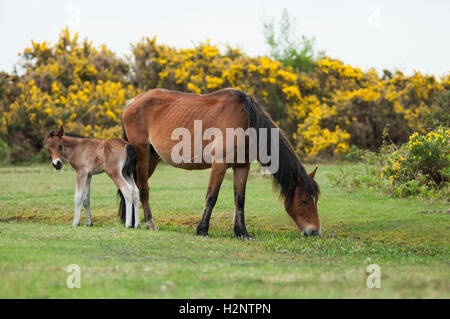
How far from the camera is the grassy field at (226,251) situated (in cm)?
493

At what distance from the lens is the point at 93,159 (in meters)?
10.3

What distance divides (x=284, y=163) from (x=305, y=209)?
2.81ft

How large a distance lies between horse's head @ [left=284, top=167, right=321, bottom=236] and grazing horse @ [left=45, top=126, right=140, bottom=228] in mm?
2852

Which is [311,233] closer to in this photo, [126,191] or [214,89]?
[126,191]

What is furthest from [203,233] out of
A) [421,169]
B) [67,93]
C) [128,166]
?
[67,93]

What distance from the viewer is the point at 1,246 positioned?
6.98 m

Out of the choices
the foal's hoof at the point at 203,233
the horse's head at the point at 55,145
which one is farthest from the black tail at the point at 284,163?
the horse's head at the point at 55,145

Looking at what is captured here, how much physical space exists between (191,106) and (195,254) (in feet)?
12.8

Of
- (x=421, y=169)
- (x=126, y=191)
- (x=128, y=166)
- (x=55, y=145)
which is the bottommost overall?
(x=126, y=191)

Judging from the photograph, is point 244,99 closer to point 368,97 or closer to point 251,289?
point 251,289

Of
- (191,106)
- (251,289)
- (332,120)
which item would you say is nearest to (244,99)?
(191,106)

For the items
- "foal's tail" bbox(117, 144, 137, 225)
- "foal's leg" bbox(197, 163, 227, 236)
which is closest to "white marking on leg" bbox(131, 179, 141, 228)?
"foal's tail" bbox(117, 144, 137, 225)

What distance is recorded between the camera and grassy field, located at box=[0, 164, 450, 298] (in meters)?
4.93

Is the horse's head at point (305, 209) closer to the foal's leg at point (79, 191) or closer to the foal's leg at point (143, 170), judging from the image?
the foal's leg at point (143, 170)
